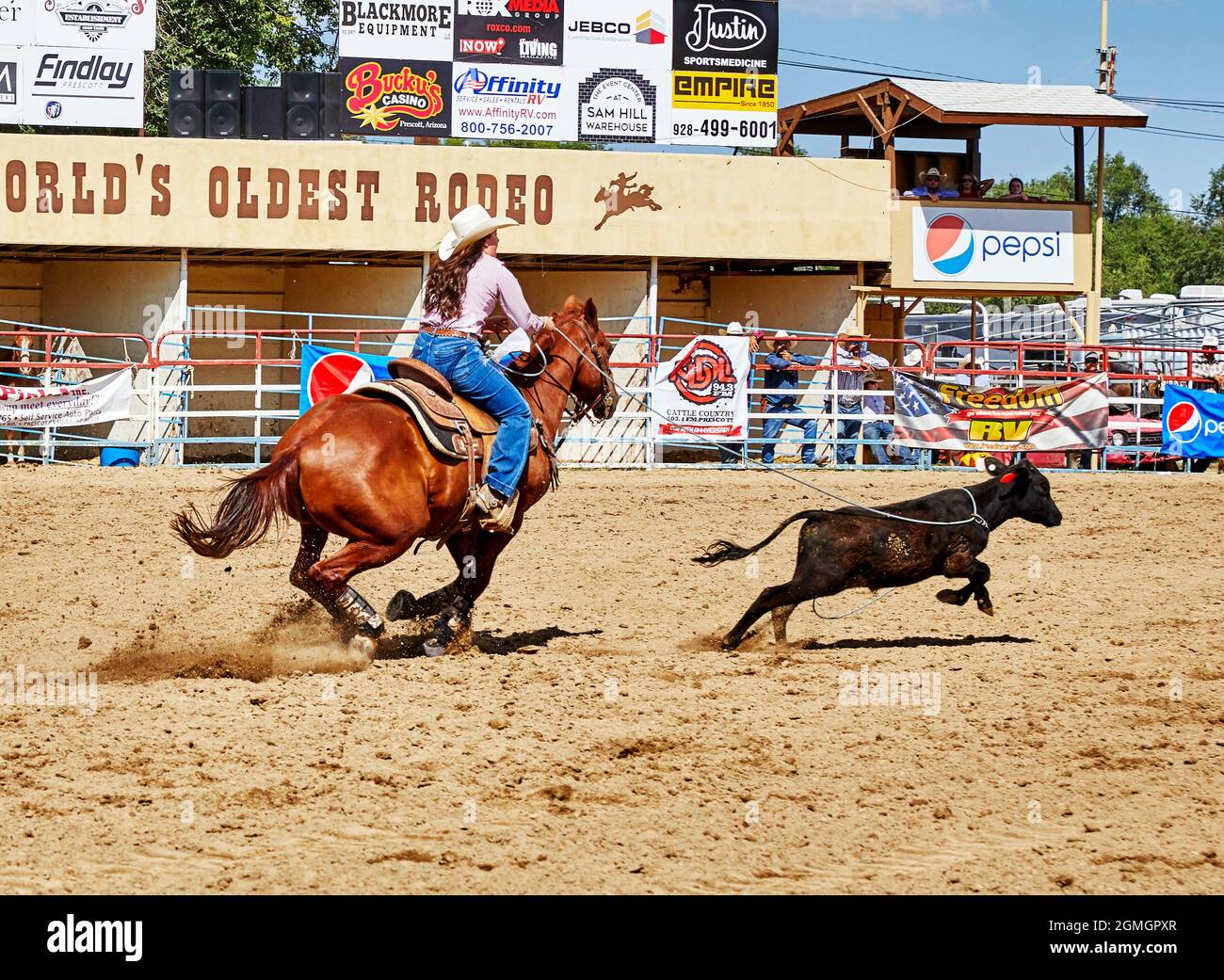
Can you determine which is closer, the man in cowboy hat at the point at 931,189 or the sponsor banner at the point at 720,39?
the man in cowboy hat at the point at 931,189

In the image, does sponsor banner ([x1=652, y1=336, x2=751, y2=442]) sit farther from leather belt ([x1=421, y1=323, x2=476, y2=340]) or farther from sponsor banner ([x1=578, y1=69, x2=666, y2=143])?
leather belt ([x1=421, y1=323, x2=476, y2=340])

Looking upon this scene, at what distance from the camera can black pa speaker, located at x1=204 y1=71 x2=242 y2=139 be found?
21281 millimetres

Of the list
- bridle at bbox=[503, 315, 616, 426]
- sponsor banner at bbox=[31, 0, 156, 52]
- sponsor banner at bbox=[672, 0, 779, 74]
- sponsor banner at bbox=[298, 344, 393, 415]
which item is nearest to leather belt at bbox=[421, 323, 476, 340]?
bridle at bbox=[503, 315, 616, 426]

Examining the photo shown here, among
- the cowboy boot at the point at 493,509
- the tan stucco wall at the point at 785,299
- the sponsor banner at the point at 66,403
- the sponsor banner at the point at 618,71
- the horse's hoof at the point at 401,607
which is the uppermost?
the sponsor banner at the point at 618,71

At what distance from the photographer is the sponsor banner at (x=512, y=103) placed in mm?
21859

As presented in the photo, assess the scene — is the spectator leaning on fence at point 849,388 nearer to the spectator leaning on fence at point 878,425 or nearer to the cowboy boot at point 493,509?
the spectator leaning on fence at point 878,425

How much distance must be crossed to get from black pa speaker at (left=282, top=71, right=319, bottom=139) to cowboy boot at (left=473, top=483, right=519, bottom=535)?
50.2 feet

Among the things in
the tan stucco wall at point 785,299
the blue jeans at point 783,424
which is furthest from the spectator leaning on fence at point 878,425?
the tan stucco wall at point 785,299

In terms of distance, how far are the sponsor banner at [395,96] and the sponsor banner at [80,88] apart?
122 inches

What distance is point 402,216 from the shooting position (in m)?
21.2

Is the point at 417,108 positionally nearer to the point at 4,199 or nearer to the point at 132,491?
the point at 4,199

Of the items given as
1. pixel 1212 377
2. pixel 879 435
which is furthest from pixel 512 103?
pixel 1212 377

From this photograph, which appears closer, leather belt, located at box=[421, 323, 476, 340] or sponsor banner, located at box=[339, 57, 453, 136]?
leather belt, located at box=[421, 323, 476, 340]

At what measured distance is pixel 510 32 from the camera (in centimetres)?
2200
